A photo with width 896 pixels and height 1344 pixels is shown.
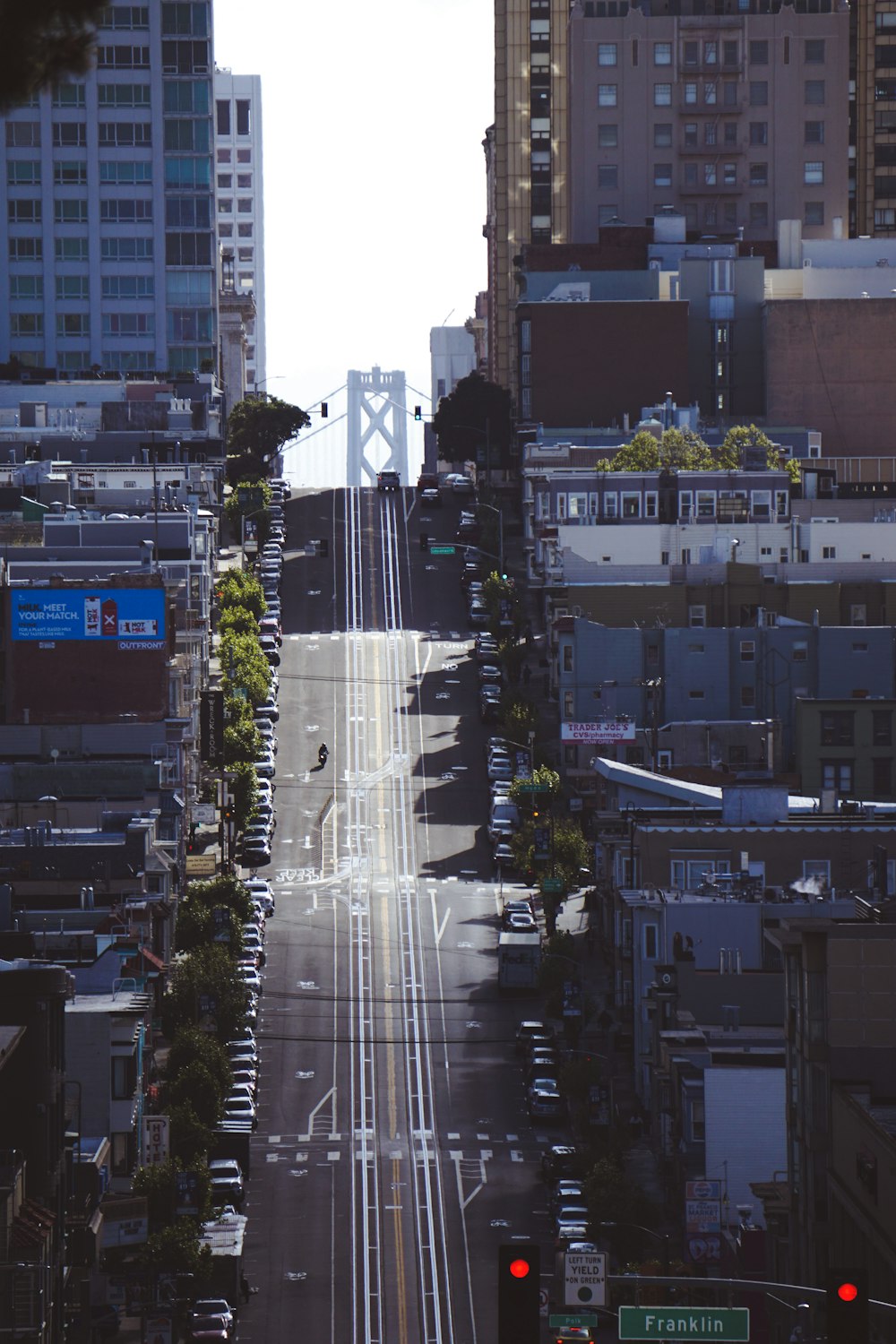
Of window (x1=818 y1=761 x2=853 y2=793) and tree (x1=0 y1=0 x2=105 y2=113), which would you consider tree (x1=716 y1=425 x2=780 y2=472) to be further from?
tree (x1=0 y1=0 x2=105 y2=113)

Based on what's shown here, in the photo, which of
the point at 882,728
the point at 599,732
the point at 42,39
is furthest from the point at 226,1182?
the point at 42,39

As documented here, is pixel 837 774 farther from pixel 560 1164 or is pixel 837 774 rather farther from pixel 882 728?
pixel 560 1164

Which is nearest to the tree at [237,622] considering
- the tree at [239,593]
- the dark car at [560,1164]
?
the tree at [239,593]

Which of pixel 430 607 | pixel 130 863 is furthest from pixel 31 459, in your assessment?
pixel 130 863

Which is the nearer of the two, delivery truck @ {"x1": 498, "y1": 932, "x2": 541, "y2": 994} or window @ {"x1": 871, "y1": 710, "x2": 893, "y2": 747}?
delivery truck @ {"x1": 498, "y1": 932, "x2": 541, "y2": 994}

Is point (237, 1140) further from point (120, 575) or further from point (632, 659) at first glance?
point (632, 659)

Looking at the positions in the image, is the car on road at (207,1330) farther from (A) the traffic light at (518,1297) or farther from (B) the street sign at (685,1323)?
(A) the traffic light at (518,1297)

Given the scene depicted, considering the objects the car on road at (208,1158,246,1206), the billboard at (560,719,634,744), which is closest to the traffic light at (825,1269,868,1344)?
the car on road at (208,1158,246,1206)
